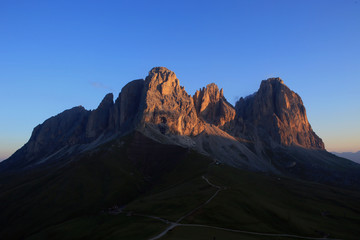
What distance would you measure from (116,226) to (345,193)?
554 ft

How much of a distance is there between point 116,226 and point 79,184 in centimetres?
10668

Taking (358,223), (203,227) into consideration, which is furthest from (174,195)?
(358,223)

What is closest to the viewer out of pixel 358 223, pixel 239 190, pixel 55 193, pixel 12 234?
pixel 358 223

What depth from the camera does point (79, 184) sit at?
198250 millimetres

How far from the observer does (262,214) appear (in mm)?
116188

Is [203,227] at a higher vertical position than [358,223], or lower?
higher

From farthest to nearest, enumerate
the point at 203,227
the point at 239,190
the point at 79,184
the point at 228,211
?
the point at 79,184, the point at 239,190, the point at 228,211, the point at 203,227

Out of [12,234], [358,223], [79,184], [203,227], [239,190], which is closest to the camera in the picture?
[203,227]

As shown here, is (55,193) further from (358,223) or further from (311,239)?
(358,223)

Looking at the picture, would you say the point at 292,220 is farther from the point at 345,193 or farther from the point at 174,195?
the point at 345,193

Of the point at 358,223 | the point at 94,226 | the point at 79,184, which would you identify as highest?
the point at 79,184

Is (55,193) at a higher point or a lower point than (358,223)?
higher

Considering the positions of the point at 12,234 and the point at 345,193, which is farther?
the point at 345,193

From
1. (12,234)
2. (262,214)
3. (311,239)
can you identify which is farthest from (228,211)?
(12,234)
